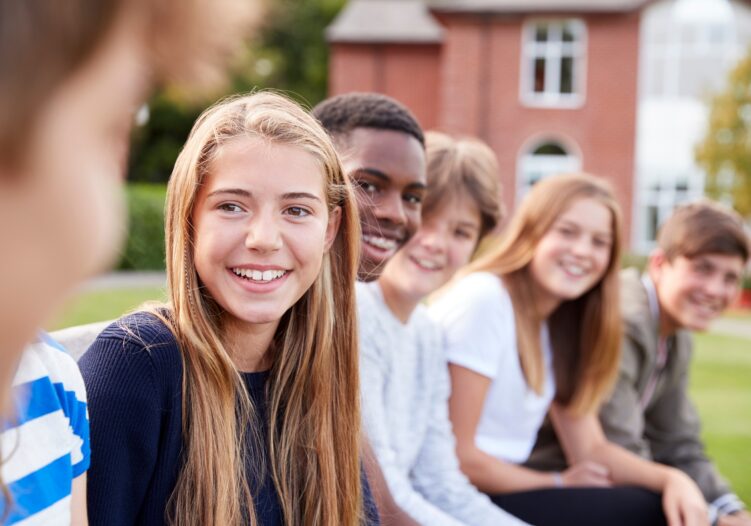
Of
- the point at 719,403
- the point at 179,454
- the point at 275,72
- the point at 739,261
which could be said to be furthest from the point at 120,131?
the point at 275,72

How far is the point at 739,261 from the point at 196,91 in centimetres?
347

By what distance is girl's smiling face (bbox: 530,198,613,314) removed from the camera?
3268mm

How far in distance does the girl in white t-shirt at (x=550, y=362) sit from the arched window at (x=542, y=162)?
2148cm

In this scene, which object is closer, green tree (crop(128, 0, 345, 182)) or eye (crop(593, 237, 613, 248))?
eye (crop(593, 237, 613, 248))

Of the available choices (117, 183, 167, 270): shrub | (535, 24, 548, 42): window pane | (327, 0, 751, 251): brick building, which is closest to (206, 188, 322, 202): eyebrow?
(117, 183, 167, 270): shrub

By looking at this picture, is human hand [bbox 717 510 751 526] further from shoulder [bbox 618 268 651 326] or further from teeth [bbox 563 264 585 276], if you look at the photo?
teeth [bbox 563 264 585 276]

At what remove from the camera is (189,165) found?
1.97 m

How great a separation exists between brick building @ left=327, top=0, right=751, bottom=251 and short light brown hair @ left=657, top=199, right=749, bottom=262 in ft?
67.9

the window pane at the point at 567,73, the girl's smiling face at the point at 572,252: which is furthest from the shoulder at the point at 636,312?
the window pane at the point at 567,73

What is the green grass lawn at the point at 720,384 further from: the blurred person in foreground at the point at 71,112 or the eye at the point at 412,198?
the blurred person in foreground at the point at 71,112

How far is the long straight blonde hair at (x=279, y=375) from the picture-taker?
1823 millimetres

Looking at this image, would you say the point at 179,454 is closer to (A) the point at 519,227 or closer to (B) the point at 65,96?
(B) the point at 65,96

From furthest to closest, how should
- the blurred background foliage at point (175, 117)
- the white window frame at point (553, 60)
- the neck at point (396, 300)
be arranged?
the white window frame at point (553, 60), the blurred background foliage at point (175, 117), the neck at point (396, 300)

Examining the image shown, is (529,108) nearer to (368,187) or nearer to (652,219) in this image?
(652,219)
